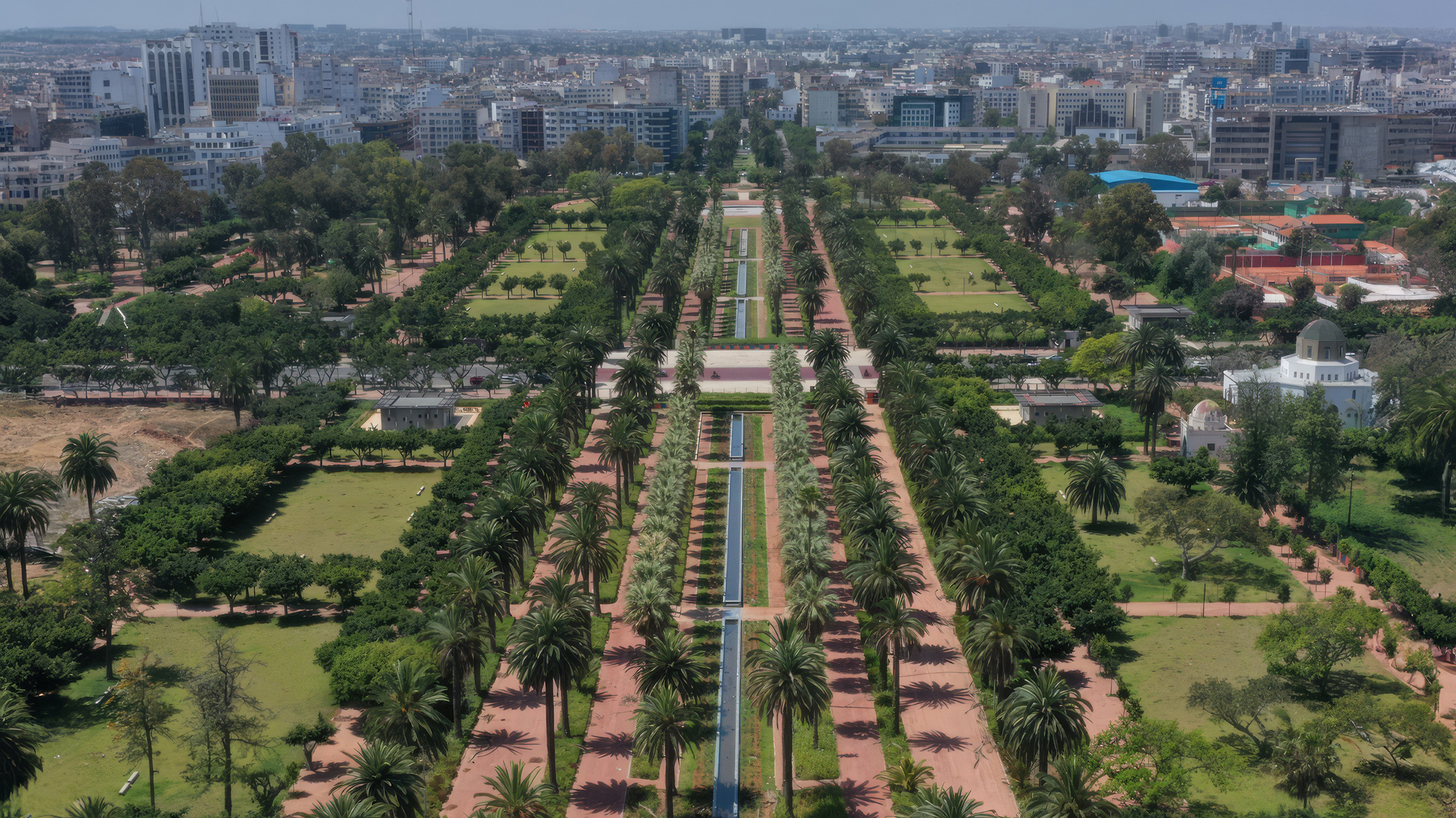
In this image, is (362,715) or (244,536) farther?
(244,536)

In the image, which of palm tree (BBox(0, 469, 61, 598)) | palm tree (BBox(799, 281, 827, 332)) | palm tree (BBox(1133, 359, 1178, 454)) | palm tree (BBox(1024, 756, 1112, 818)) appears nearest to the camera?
palm tree (BBox(1024, 756, 1112, 818))

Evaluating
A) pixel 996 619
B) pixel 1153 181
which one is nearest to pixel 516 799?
pixel 996 619

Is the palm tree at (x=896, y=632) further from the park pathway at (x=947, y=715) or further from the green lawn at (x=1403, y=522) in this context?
the green lawn at (x=1403, y=522)

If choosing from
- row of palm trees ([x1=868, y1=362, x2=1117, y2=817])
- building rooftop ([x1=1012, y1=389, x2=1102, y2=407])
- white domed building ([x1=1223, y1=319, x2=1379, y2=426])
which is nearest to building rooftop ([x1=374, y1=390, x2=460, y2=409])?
row of palm trees ([x1=868, y1=362, x2=1117, y2=817])

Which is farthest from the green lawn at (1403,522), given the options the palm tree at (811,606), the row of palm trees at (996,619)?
the palm tree at (811,606)

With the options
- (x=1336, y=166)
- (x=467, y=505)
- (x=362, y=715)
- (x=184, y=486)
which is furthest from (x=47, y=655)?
(x=1336, y=166)

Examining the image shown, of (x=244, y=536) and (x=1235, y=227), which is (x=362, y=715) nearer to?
(x=244, y=536)

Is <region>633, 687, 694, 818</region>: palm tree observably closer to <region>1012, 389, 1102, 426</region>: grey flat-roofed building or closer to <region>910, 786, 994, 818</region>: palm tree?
<region>910, 786, 994, 818</region>: palm tree
